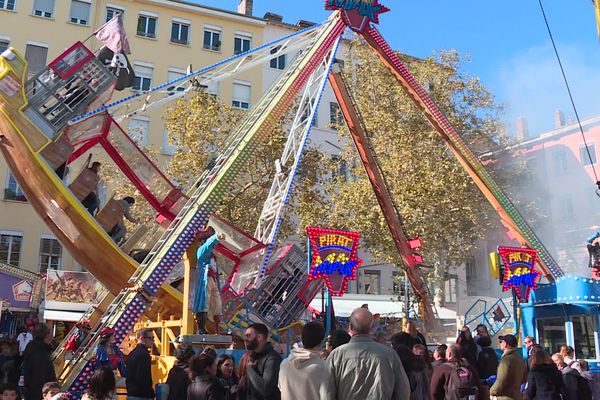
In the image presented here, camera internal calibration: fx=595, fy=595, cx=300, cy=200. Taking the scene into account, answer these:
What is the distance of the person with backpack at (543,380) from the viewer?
6875 mm

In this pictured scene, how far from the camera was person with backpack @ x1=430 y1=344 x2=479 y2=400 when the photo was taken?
6.12m

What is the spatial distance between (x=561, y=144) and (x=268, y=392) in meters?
38.5

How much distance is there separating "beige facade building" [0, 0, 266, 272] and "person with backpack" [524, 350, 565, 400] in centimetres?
A: 2234

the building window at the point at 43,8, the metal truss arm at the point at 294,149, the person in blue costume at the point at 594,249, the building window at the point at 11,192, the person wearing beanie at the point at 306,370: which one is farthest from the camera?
the building window at the point at 43,8

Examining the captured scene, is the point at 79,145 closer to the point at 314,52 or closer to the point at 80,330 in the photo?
the point at 80,330

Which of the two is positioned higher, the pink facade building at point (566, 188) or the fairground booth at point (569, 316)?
the pink facade building at point (566, 188)

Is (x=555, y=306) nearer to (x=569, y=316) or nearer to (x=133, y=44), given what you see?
(x=569, y=316)

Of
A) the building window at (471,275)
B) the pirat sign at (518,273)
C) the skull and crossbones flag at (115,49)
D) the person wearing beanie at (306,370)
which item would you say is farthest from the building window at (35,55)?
the person wearing beanie at (306,370)

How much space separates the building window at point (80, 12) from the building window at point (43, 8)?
1.01 meters

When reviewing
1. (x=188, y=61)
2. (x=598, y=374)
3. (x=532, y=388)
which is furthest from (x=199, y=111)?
(x=532, y=388)

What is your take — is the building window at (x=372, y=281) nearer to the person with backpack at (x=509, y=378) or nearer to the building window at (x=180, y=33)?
the building window at (x=180, y=33)

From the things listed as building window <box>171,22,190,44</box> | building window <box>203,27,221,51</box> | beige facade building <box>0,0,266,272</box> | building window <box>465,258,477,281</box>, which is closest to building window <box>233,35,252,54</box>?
beige facade building <box>0,0,266,272</box>

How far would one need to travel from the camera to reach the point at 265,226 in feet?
48.4

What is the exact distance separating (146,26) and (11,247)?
1373 cm
